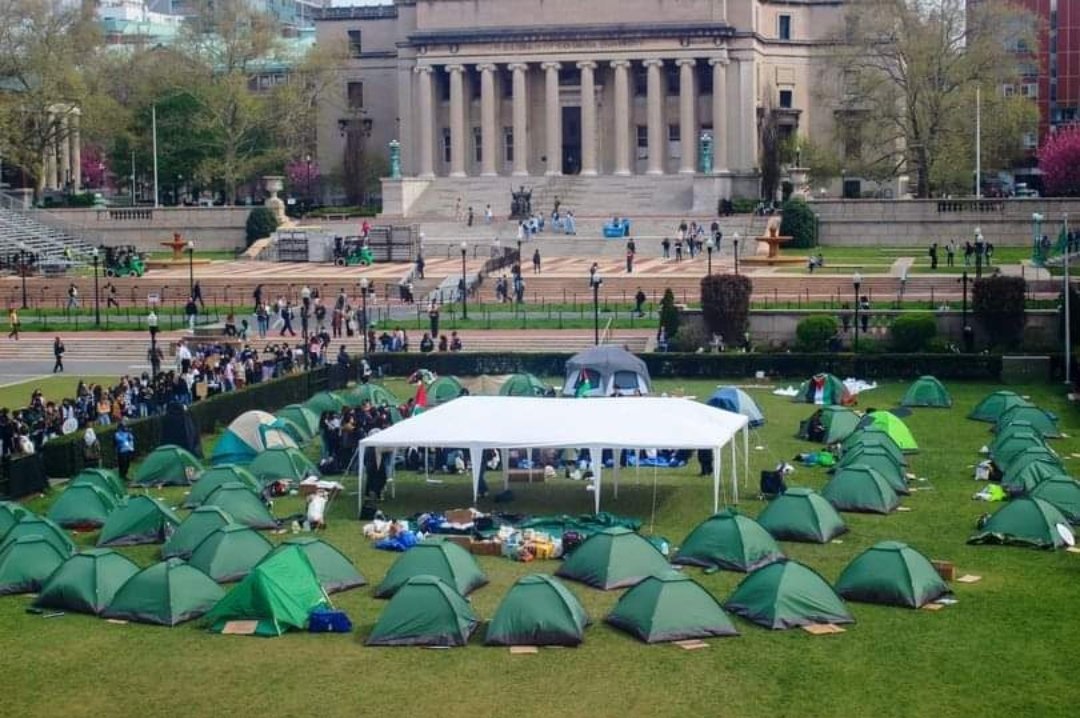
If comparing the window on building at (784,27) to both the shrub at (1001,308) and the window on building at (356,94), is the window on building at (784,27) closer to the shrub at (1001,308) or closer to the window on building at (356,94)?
the window on building at (356,94)

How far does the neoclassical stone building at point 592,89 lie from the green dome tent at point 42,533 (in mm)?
73404

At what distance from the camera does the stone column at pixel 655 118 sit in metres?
108

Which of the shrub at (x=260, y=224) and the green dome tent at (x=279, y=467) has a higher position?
the shrub at (x=260, y=224)

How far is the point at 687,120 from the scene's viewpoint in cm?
10719

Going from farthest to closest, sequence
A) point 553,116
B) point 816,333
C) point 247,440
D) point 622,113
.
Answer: point 553,116
point 622,113
point 816,333
point 247,440

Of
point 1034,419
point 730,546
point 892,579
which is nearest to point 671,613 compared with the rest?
point 892,579

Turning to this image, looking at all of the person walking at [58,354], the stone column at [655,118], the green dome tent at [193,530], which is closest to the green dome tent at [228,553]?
the green dome tent at [193,530]

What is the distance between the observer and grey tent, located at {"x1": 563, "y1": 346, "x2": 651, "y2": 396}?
2055 inches

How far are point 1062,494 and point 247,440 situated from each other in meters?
17.7

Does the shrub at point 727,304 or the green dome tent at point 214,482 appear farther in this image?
the shrub at point 727,304

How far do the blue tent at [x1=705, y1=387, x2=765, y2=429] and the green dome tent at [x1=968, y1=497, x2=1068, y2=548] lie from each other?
44.5 feet

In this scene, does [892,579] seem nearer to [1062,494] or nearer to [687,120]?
[1062,494]

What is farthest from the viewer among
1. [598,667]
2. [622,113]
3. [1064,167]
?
[622,113]

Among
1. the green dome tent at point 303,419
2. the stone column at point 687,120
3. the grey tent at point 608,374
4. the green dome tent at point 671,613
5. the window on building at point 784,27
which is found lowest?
the green dome tent at point 671,613
